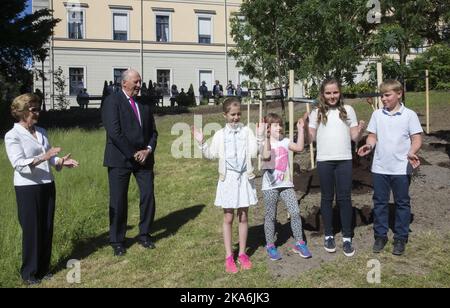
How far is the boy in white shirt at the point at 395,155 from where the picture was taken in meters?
5.20

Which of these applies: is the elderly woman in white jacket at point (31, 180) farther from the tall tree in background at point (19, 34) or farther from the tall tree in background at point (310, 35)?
the tall tree in background at point (19, 34)

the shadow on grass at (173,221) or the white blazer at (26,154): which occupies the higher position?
the white blazer at (26,154)

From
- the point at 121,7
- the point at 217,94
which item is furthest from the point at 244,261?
the point at 121,7

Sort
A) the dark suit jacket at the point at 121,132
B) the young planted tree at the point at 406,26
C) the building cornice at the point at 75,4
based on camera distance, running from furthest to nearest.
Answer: the building cornice at the point at 75,4 → the young planted tree at the point at 406,26 → the dark suit jacket at the point at 121,132

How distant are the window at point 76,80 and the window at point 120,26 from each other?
4.06 metres

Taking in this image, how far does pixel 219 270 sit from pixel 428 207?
322cm

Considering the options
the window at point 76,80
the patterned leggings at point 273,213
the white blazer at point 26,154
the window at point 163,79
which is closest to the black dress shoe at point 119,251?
the white blazer at point 26,154

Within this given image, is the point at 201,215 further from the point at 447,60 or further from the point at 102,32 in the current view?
the point at 102,32

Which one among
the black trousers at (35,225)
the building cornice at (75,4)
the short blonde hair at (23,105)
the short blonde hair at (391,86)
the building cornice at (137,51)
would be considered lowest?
the black trousers at (35,225)

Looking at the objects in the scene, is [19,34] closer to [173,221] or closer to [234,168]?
[173,221]

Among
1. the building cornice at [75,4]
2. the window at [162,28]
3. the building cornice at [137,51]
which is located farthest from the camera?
the window at [162,28]

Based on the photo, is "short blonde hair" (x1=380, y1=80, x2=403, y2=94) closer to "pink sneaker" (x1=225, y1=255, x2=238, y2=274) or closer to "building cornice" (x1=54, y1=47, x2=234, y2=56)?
"pink sneaker" (x1=225, y1=255, x2=238, y2=274)

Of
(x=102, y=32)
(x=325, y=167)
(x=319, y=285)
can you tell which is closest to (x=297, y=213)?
(x=325, y=167)
